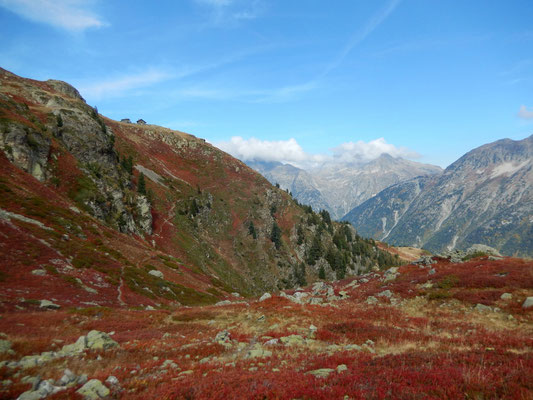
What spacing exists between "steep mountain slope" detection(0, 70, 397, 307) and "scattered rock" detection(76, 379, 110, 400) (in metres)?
19.8

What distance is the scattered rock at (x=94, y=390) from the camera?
759 centimetres

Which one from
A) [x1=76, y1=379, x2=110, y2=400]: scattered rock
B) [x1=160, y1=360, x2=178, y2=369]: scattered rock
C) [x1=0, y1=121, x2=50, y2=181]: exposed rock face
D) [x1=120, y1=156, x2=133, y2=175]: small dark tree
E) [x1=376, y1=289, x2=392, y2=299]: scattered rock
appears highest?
[x1=120, y1=156, x2=133, y2=175]: small dark tree

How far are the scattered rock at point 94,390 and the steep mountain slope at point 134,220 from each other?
19.8m

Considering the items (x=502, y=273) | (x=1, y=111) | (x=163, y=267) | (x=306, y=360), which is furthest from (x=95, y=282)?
(x=1, y=111)

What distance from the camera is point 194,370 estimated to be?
1052cm

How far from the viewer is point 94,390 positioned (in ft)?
26.1

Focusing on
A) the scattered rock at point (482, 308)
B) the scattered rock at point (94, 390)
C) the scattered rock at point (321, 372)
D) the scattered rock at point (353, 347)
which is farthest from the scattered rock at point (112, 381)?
the scattered rock at point (482, 308)

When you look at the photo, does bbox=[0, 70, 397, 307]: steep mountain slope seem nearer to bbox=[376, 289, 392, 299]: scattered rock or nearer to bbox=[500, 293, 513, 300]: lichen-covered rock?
bbox=[376, 289, 392, 299]: scattered rock

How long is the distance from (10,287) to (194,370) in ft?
74.9

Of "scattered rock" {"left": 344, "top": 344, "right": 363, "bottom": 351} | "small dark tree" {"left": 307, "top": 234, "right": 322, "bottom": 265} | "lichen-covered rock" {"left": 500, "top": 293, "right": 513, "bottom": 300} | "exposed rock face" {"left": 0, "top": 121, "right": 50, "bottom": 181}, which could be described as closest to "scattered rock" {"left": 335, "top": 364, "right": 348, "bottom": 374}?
"scattered rock" {"left": 344, "top": 344, "right": 363, "bottom": 351}

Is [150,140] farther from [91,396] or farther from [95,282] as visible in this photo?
[91,396]

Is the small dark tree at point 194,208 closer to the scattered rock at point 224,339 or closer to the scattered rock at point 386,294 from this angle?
the scattered rock at point 386,294

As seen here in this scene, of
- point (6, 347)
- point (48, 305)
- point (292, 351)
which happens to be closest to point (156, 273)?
point (48, 305)

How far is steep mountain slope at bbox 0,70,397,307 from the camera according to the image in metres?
31.1
